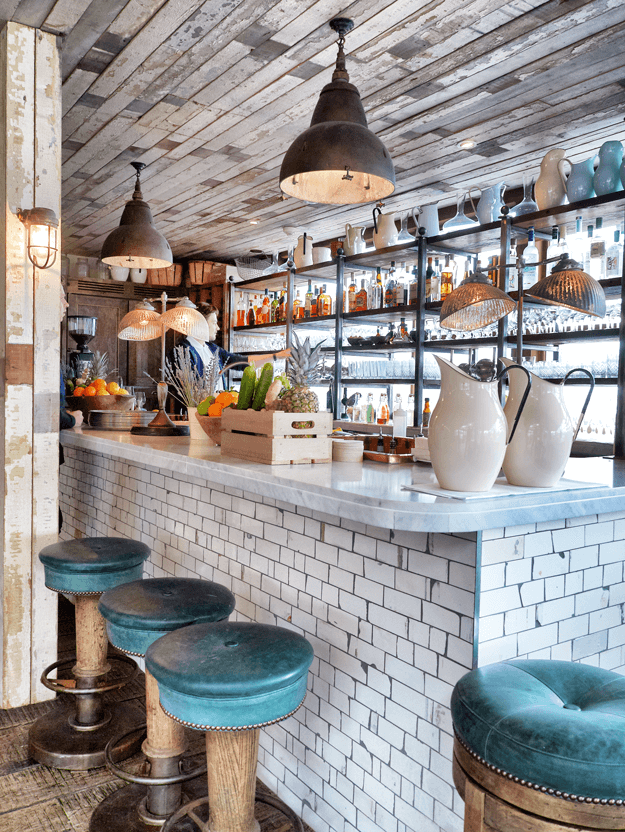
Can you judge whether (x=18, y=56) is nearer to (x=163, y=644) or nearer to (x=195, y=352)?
(x=163, y=644)

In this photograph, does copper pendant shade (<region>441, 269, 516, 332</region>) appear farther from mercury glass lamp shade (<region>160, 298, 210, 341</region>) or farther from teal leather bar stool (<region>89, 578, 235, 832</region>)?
teal leather bar stool (<region>89, 578, 235, 832</region>)

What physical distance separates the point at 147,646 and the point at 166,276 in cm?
623

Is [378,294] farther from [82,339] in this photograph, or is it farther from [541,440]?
[541,440]

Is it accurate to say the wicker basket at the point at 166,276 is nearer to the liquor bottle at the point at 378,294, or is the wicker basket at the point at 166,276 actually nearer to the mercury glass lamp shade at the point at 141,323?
the liquor bottle at the point at 378,294

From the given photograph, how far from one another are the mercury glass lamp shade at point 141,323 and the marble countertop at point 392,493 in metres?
1.52

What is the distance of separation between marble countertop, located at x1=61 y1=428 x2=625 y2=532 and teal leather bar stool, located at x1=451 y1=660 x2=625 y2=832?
30 cm

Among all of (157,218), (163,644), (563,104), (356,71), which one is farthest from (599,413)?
(157,218)

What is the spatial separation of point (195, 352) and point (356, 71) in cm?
287

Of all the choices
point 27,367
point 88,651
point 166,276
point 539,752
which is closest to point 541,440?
point 539,752

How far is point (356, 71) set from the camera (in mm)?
3049

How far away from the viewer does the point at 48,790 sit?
2.10 m

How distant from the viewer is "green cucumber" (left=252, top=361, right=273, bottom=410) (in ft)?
6.89

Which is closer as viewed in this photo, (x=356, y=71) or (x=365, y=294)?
(x=356, y=71)

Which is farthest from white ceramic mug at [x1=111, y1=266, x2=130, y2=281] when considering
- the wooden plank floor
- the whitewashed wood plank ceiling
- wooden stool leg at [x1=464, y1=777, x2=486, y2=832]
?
wooden stool leg at [x1=464, y1=777, x2=486, y2=832]
